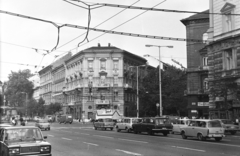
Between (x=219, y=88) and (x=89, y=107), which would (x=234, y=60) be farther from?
(x=89, y=107)

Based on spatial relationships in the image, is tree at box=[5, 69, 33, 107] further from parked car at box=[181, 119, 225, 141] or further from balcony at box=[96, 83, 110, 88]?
parked car at box=[181, 119, 225, 141]

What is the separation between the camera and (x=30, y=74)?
456 feet

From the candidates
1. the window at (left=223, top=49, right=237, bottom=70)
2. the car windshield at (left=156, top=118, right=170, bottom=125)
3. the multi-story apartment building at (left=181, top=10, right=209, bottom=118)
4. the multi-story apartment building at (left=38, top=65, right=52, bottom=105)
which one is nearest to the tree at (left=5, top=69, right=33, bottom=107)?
the multi-story apartment building at (left=38, top=65, right=52, bottom=105)

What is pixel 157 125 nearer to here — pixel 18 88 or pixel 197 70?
pixel 197 70

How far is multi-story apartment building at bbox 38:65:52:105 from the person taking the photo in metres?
112

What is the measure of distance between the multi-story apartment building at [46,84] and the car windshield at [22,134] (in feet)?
319

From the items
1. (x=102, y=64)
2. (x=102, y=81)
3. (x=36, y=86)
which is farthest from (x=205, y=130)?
(x=36, y=86)

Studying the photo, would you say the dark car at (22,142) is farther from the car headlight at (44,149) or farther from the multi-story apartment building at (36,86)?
the multi-story apartment building at (36,86)

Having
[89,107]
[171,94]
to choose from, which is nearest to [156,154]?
[171,94]

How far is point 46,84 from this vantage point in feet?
385

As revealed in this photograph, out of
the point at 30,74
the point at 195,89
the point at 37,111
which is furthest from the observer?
the point at 30,74

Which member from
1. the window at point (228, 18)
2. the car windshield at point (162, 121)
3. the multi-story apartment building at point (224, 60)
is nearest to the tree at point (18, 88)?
the multi-story apartment building at point (224, 60)

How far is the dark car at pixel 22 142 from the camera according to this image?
11773 mm

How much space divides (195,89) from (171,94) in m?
16.1
